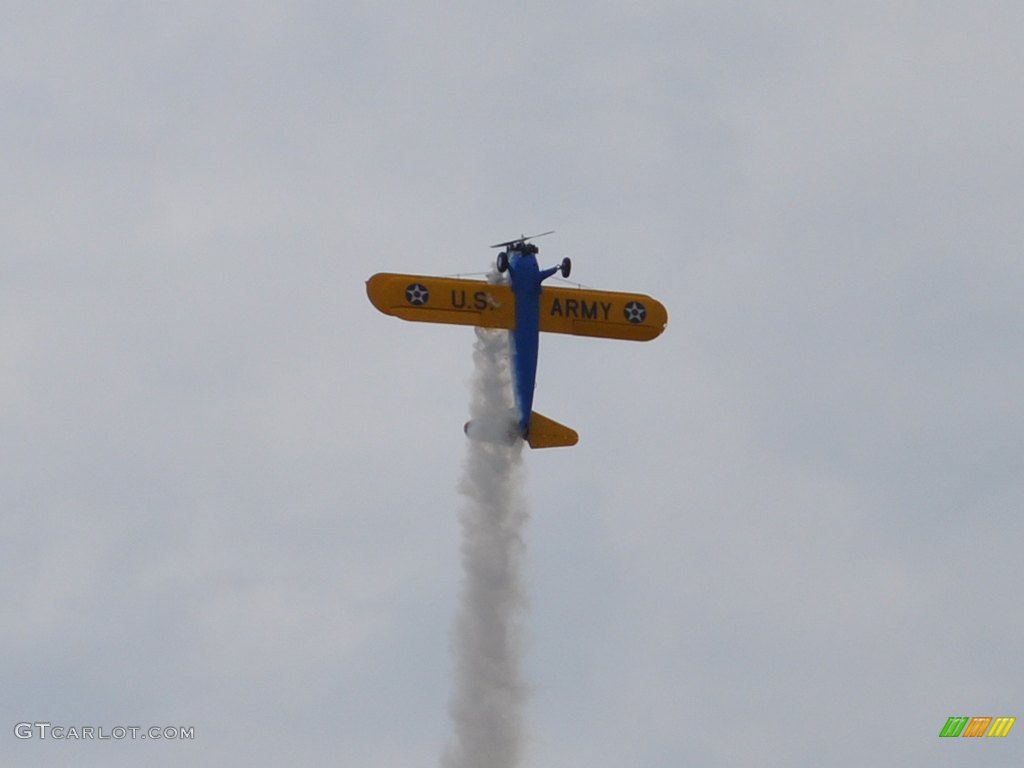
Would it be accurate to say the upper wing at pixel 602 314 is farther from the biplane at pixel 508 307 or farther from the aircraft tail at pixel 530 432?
the aircraft tail at pixel 530 432

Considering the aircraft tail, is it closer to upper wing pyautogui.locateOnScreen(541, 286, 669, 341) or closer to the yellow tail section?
the yellow tail section

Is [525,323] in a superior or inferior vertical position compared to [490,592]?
superior

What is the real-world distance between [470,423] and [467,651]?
6.10 metres

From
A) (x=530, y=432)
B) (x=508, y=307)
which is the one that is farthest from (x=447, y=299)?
(x=530, y=432)

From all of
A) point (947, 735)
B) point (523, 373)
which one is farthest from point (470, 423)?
point (947, 735)

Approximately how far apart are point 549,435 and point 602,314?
428 centimetres

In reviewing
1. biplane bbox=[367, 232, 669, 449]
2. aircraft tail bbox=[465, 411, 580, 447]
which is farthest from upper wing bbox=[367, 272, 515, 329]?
aircraft tail bbox=[465, 411, 580, 447]

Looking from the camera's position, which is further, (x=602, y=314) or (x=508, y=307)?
(x=602, y=314)

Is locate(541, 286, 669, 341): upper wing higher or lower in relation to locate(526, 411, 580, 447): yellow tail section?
higher

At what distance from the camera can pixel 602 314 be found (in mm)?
71188

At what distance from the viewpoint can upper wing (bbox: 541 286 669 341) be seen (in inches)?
2766

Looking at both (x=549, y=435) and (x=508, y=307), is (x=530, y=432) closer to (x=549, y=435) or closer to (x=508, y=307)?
(x=549, y=435)

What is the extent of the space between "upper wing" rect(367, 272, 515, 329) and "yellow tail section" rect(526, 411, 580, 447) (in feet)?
8.85

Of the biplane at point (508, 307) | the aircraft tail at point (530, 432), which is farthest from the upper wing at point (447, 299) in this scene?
the aircraft tail at point (530, 432)
